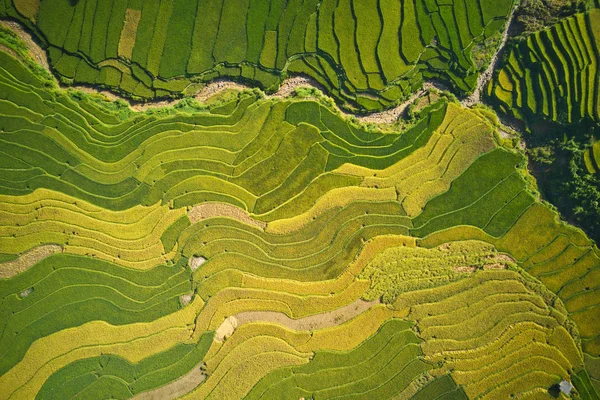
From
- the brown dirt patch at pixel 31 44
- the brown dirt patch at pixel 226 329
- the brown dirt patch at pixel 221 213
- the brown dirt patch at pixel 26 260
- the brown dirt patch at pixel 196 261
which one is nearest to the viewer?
the brown dirt patch at pixel 226 329

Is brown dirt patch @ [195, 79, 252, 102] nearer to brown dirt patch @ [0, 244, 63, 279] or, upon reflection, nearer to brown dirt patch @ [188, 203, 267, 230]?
brown dirt patch @ [188, 203, 267, 230]

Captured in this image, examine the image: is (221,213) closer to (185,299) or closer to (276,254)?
(276,254)

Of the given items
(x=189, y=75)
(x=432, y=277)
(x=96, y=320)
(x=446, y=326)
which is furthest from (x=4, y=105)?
(x=446, y=326)

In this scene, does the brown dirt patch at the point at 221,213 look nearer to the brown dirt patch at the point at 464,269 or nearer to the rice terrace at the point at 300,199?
the rice terrace at the point at 300,199

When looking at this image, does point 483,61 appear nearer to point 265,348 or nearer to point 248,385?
point 265,348

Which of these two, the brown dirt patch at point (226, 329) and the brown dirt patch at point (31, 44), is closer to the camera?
the brown dirt patch at point (226, 329)

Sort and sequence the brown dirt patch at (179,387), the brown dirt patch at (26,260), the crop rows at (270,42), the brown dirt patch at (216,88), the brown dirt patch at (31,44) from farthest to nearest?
the brown dirt patch at (216,88), the crop rows at (270,42), the brown dirt patch at (31,44), the brown dirt patch at (26,260), the brown dirt patch at (179,387)

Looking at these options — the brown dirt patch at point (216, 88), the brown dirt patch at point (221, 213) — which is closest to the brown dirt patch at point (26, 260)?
the brown dirt patch at point (221, 213)
